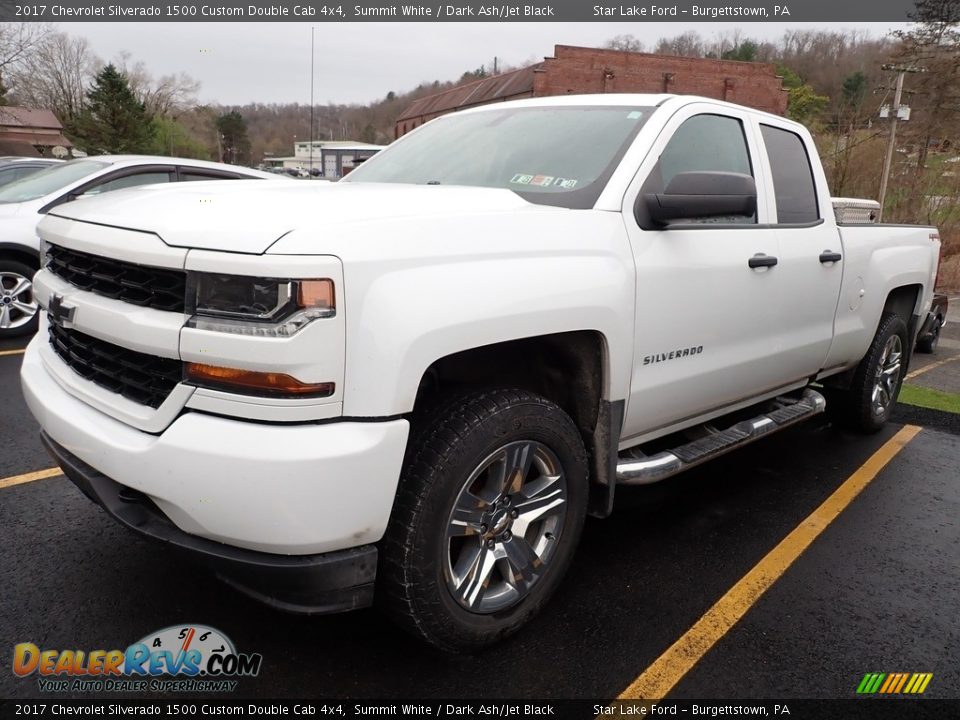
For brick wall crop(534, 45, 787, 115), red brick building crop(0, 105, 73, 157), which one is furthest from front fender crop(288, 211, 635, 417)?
red brick building crop(0, 105, 73, 157)

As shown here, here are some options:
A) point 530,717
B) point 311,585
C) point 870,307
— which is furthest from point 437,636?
point 870,307

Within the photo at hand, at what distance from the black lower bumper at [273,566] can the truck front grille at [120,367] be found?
30 cm

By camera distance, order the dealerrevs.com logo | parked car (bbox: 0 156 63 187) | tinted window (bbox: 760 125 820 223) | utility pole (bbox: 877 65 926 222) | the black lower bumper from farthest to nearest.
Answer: utility pole (bbox: 877 65 926 222)
parked car (bbox: 0 156 63 187)
tinted window (bbox: 760 125 820 223)
the dealerrevs.com logo
the black lower bumper

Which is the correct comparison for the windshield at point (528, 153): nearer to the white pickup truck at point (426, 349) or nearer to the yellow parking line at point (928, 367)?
the white pickup truck at point (426, 349)

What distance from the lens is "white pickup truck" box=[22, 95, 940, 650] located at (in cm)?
183

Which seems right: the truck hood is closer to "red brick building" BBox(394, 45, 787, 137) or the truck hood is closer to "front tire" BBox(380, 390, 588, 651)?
"front tire" BBox(380, 390, 588, 651)

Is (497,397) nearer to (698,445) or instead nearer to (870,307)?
(698,445)

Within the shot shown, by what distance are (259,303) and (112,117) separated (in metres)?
59.4

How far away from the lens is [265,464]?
177cm

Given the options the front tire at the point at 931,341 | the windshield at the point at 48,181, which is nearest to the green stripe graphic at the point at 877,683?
the windshield at the point at 48,181

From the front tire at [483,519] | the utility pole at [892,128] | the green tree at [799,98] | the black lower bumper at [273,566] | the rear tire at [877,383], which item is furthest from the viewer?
the green tree at [799,98]

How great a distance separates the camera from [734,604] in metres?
2.81

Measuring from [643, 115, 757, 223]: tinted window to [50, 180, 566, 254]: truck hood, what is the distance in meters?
0.75

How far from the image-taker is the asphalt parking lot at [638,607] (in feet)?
7.63
